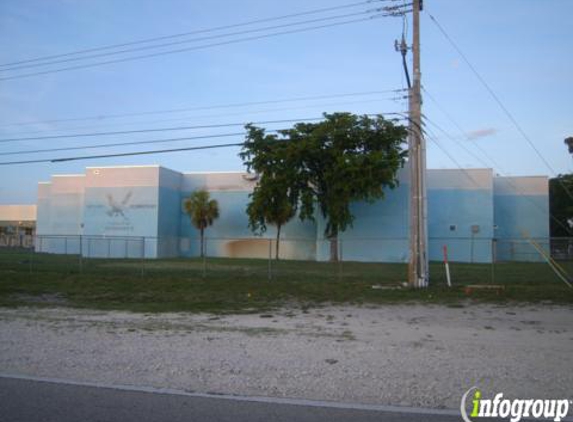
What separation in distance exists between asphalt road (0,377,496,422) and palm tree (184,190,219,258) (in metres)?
43.7

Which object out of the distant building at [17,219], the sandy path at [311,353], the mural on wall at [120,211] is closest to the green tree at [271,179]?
the mural on wall at [120,211]

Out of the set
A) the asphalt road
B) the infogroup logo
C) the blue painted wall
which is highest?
the blue painted wall

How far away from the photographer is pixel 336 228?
42.4 metres

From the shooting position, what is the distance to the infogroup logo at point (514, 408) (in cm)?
605

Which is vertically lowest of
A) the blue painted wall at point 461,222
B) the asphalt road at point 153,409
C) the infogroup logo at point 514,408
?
the asphalt road at point 153,409

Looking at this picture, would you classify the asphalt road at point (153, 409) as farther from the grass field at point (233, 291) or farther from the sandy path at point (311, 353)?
the grass field at point (233, 291)

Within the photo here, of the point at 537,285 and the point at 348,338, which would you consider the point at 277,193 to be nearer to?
the point at 537,285

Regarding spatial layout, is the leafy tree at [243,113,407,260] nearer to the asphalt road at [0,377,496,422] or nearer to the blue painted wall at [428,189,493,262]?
the blue painted wall at [428,189,493,262]

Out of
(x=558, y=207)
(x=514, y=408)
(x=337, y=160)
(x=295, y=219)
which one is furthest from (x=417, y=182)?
(x=558, y=207)

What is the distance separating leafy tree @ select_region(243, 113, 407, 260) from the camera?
4000 cm

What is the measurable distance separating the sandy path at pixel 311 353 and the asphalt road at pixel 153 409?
0.46 meters

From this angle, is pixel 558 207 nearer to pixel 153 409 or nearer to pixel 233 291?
pixel 233 291

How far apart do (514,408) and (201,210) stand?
45.4 meters

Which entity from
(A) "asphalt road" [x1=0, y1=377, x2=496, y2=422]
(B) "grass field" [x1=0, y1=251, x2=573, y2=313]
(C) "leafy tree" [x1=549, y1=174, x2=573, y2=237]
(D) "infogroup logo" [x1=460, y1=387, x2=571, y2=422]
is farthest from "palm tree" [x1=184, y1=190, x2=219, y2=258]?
(D) "infogroup logo" [x1=460, y1=387, x2=571, y2=422]
